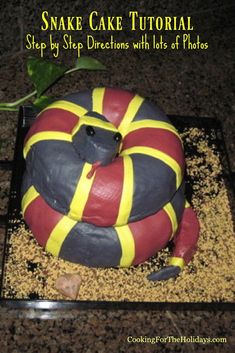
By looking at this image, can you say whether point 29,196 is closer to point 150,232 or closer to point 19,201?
point 19,201

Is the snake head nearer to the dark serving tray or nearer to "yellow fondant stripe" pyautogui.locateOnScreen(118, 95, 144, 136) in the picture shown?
"yellow fondant stripe" pyautogui.locateOnScreen(118, 95, 144, 136)

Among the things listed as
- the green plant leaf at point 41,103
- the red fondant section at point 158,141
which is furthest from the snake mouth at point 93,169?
the green plant leaf at point 41,103

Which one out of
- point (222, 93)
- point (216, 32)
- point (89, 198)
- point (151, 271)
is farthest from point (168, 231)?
point (216, 32)

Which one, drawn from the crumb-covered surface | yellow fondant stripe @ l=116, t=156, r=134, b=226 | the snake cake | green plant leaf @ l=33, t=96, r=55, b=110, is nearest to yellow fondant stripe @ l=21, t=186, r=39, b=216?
the snake cake

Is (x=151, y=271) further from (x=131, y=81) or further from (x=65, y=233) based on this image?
(x=131, y=81)

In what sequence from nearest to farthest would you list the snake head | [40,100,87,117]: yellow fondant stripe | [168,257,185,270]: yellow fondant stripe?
the snake head, [40,100,87,117]: yellow fondant stripe, [168,257,185,270]: yellow fondant stripe

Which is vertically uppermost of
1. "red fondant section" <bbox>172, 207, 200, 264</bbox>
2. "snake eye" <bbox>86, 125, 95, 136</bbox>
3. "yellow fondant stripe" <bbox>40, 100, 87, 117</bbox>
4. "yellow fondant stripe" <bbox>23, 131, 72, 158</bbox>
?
Answer: "snake eye" <bbox>86, 125, 95, 136</bbox>

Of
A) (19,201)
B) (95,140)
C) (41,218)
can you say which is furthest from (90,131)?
(19,201)
